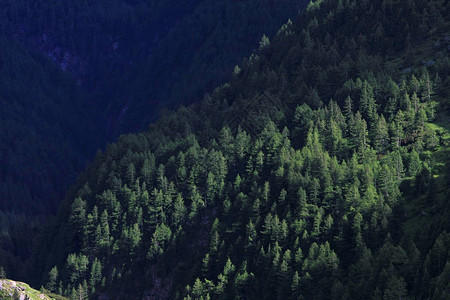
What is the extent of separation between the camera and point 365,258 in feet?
583

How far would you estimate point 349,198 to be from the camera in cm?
19750

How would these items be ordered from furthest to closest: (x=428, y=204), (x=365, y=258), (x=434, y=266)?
(x=428, y=204) < (x=365, y=258) < (x=434, y=266)

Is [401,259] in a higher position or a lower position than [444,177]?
lower

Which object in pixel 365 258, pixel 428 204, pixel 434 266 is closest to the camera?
pixel 434 266

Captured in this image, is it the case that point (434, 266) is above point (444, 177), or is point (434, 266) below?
below

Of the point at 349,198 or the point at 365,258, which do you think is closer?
the point at 365,258

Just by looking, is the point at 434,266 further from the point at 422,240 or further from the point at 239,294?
the point at 239,294

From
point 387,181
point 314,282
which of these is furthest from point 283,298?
point 387,181

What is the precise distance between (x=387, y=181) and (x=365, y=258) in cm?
2712

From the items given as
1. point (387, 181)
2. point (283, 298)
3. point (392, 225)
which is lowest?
point (283, 298)

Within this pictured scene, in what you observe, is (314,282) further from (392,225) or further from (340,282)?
(392,225)

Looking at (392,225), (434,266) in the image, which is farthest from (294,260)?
(434,266)

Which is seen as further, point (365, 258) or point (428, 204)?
point (428, 204)

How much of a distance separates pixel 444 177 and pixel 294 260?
3749 cm
